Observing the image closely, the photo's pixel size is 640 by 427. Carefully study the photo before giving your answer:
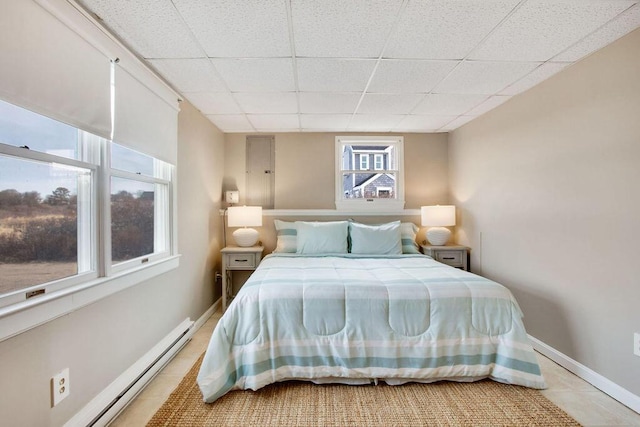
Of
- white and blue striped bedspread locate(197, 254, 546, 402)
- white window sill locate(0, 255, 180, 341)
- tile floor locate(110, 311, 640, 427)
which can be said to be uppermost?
white window sill locate(0, 255, 180, 341)

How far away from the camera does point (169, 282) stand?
2.22 m

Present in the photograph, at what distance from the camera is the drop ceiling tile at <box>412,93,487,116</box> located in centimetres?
254

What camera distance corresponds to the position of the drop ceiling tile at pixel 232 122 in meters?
3.00

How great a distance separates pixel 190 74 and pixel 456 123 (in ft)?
9.52

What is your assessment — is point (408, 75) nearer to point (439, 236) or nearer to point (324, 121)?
point (324, 121)

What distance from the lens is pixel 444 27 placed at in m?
1.56

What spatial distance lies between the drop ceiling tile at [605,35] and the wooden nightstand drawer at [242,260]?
3.16m

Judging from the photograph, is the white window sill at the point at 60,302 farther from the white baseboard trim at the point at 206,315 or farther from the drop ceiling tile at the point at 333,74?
the drop ceiling tile at the point at 333,74

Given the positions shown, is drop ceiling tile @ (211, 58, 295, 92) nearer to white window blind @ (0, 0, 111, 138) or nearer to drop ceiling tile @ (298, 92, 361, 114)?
drop ceiling tile @ (298, 92, 361, 114)

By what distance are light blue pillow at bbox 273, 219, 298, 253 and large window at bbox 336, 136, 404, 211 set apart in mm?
734

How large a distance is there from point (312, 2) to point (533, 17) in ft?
3.95

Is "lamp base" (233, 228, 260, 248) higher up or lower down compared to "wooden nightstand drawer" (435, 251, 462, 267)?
higher up

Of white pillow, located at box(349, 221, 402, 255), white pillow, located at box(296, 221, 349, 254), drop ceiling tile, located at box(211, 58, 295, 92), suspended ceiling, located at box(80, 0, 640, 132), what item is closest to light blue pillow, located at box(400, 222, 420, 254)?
white pillow, located at box(349, 221, 402, 255)

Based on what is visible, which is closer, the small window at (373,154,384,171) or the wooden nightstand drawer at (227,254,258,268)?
the wooden nightstand drawer at (227,254,258,268)
